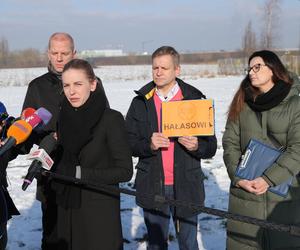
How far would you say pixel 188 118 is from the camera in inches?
134

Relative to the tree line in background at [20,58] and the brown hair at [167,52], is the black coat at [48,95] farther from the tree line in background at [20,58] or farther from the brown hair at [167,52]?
the tree line in background at [20,58]

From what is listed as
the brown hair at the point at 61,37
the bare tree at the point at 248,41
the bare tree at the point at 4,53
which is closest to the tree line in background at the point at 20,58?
the bare tree at the point at 4,53

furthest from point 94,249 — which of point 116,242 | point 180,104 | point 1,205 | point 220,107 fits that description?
point 220,107

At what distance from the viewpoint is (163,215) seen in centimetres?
382

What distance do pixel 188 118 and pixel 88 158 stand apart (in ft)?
2.84

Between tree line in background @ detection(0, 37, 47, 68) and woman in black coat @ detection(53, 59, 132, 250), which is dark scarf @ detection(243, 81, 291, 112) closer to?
woman in black coat @ detection(53, 59, 132, 250)

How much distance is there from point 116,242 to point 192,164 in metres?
0.98

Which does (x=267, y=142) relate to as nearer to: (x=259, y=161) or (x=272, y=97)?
(x=259, y=161)

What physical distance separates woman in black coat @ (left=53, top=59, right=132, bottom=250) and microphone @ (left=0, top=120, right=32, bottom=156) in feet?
1.77

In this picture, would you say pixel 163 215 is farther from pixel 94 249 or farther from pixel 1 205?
pixel 1 205

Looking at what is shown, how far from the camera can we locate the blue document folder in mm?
3207

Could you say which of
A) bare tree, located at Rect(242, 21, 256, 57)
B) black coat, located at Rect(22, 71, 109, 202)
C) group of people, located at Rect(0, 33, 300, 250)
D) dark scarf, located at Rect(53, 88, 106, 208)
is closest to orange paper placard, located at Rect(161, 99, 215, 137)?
group of people, located at Rect(0, 33, 300, 250)

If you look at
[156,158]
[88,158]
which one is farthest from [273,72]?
[88,158]

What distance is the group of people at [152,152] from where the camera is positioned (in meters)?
2.98
